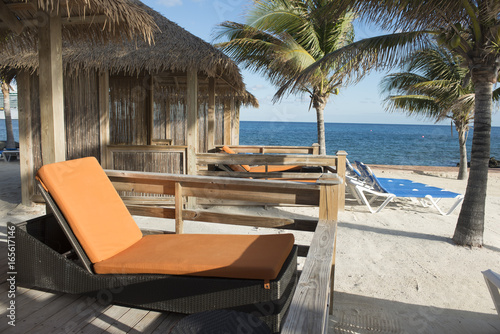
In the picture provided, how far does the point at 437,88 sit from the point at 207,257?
12598 millimetres

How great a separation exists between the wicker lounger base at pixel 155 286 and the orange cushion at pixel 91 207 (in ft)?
0.63

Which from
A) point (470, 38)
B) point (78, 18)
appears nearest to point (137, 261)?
point (78, 18)

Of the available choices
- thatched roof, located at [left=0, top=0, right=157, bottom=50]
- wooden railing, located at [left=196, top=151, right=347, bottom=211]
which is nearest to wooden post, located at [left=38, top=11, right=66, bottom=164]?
thatched roof, located at [left=0, top=0, right=157, bottom=50]

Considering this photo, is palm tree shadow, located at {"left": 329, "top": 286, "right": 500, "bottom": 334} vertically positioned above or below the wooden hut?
below

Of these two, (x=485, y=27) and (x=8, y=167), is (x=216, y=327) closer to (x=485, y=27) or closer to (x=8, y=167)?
(x=485, y=27)

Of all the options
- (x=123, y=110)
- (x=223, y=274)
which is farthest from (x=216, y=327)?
(x=123, y=110)

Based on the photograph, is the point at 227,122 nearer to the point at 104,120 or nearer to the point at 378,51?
the point at 104,120

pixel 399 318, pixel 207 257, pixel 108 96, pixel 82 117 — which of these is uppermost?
pixel 108 96

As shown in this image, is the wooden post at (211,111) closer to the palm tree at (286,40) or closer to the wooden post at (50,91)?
the palm tree at (286,40)

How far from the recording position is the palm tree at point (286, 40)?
980 cm

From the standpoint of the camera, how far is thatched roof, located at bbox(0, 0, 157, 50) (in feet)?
10.9

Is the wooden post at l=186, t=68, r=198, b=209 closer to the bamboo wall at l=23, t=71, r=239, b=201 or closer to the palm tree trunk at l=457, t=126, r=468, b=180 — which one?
the bamboo wall at l=23, t=71, r=239, b=201

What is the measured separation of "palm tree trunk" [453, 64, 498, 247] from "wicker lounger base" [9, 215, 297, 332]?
358 cm

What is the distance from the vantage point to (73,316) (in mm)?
2262
